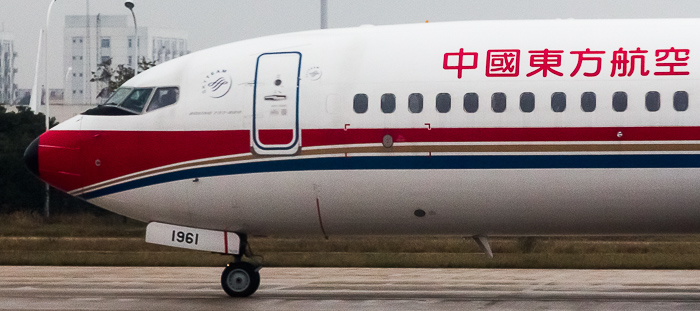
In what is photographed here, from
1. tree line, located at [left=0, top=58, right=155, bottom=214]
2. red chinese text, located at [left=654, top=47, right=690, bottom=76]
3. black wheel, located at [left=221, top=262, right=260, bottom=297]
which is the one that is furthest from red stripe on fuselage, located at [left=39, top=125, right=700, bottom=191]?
tree line, located at [left=0, top=58, right=155, bottom=214]

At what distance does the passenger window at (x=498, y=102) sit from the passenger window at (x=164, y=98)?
5.28m

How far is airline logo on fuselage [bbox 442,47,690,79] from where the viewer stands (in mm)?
18453

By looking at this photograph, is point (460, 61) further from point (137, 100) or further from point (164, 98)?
point (137, 100)

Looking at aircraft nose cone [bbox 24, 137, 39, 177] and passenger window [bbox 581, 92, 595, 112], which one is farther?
aircraft nose cone [bbox 24, 137, 39, 177]

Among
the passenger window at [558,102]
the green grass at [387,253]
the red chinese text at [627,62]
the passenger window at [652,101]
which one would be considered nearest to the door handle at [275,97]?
the passenger window at [558,102]

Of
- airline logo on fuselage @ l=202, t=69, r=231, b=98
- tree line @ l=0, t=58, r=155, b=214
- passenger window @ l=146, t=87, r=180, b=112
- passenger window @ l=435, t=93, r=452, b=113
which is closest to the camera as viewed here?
passenger window @ l=435, t=93, r=452, b=113

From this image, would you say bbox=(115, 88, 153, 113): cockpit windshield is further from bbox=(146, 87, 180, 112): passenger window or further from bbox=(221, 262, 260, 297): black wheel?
bbox=(221, 262, 260, 297): black wheel

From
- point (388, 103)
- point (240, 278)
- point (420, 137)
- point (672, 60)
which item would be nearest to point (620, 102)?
point (672, 60)

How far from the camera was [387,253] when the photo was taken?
30.9 meters

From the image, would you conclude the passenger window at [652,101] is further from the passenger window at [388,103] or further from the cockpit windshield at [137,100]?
the cockpit windshield at [137,100]

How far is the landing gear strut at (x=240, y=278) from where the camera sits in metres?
20.5

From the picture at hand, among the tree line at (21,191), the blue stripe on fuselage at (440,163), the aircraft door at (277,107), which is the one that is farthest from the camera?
the tree line at (21,191)

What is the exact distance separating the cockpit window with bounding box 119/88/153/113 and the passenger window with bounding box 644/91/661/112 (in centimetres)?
815

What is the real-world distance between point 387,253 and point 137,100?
1198 centimetres
